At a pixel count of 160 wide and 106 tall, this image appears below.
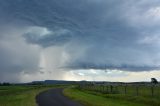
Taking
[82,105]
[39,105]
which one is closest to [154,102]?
[82,105]

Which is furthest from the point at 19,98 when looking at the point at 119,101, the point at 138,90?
the point at 138,90

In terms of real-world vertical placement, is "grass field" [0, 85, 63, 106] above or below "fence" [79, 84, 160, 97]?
below

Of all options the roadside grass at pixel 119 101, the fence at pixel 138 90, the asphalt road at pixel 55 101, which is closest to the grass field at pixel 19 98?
the asphalt road at pixel 55 101

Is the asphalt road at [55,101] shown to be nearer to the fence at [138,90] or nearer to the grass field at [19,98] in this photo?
the grass field at [19,98]

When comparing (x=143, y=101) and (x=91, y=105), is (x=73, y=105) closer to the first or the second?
(x=91, y=105)

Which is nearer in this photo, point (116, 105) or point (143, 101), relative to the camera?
point (116, 105)

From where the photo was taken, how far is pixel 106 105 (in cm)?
3394

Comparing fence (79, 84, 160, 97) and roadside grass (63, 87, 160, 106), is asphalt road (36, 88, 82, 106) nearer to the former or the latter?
roadside grass (63, 87, 160, 106)

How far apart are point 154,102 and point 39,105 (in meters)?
13.6

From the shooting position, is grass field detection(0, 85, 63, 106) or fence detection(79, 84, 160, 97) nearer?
grass field detection(0, 85, 63, 106)

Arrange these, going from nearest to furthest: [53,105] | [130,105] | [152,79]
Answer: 1. [130,105]
2. [53,105]
3. [152,79]

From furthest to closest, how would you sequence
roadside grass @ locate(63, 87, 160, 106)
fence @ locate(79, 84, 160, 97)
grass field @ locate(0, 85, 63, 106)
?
fence @ locate(79, 84, 160, 97)
grass field @ locate(0, 85, 63, 106)
roadside grass @ locate(63, 87, 160, 106)

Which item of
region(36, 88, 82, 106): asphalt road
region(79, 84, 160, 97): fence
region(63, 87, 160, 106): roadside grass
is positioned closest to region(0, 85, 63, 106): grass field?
region(36, 88, 82, 106): asphalt road

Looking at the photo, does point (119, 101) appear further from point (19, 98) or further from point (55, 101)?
point (19, 98)
